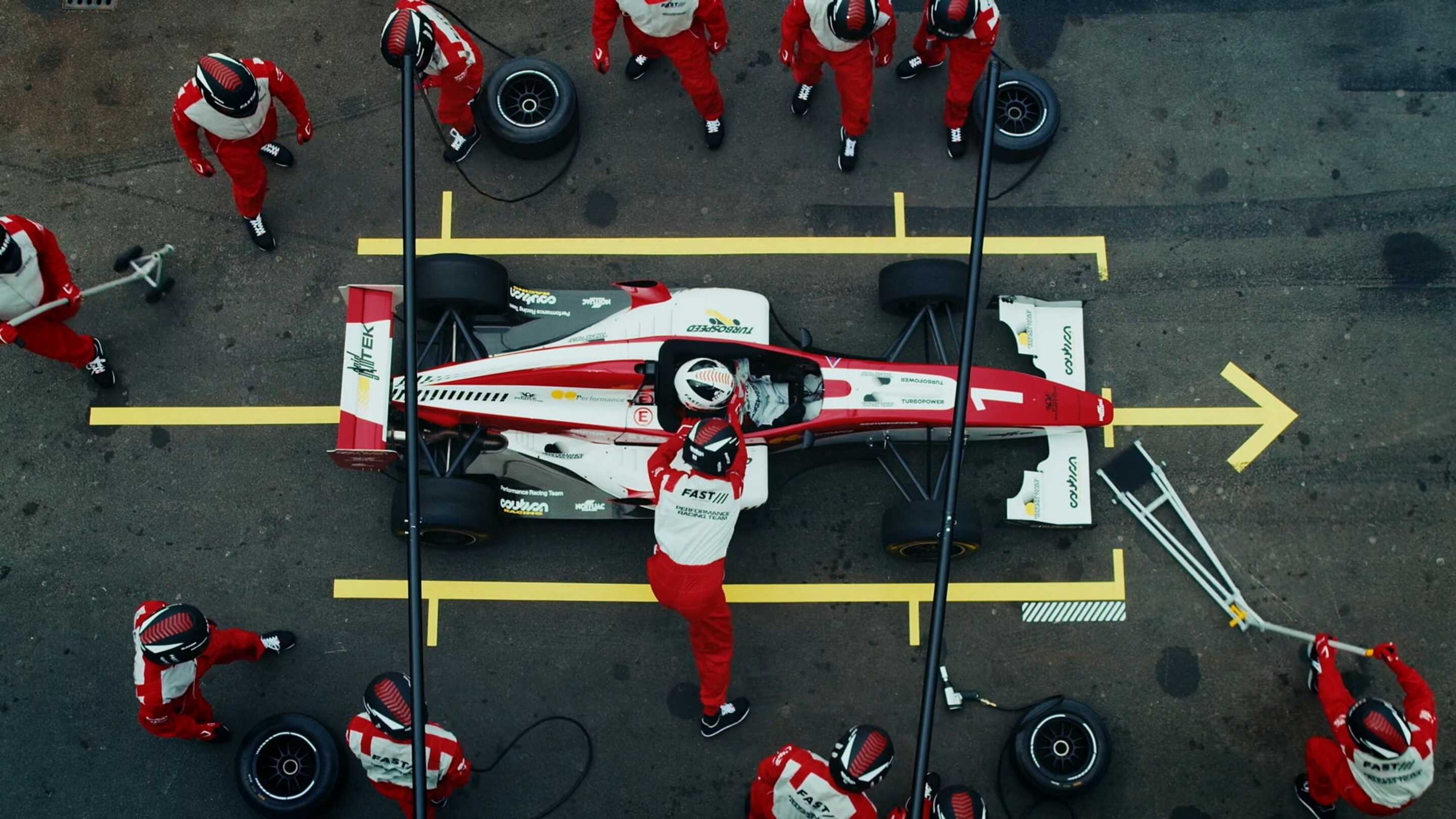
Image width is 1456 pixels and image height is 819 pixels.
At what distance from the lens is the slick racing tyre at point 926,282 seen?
688 cm

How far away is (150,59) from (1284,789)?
9488 millimetres

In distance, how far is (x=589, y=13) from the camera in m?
7.91

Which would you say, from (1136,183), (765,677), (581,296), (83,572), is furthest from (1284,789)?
(83,572)

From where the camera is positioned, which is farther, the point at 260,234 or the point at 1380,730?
the point at 260,234

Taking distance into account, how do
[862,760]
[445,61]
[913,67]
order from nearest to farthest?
[862,760] → [445,61] → [913,67]

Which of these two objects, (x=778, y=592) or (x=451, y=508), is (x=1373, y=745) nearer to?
(x=778, y=592)

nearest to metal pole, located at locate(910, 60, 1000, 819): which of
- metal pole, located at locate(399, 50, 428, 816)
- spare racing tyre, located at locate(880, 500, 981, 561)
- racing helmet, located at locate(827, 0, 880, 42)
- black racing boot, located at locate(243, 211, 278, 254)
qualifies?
metal pole, located at locate(399, 50, 428, 816)

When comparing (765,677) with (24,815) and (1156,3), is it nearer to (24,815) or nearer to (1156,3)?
(24,815)

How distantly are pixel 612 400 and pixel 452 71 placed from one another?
96.4 inches

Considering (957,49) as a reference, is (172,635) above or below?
below

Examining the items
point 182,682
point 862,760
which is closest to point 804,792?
point 862,760

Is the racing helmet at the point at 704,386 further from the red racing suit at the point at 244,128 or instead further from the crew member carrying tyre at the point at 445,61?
the red racing suit at the point at 244,128

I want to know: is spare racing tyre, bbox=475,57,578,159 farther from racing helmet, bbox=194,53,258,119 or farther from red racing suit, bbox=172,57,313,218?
racing helmet, bbox=194,53,258,119

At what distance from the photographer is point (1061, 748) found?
6.69 metres
